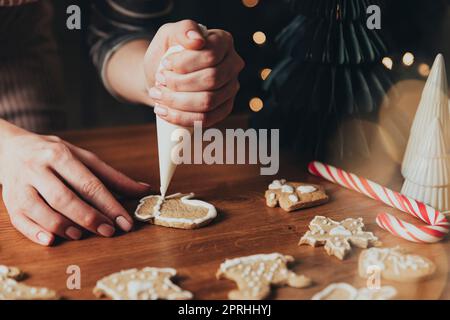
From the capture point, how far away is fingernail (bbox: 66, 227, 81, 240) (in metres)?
1.07

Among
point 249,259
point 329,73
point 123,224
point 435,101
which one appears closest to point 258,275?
point 249,259

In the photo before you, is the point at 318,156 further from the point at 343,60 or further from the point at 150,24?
the point at 150,24

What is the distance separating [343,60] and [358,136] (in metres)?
0.19

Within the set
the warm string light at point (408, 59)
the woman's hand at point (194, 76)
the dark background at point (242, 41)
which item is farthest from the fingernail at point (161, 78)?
the warm string light at point (408, 59)

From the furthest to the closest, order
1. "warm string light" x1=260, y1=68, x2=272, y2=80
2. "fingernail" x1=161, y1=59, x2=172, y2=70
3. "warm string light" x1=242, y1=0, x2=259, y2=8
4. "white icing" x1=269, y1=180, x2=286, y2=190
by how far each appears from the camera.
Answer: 1. "warm string light" x1=242, y1=0, x2=259, y2=8
2. "warm string light" x1=260, y1=68, x2=272, y2=80
3. "white icing" x1=269, y1=180, x2=286, y2=190
4. "fingernail" x1=161, y1=59, x2=172, y2=70

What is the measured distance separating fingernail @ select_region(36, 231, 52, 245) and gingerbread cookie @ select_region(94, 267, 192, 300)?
18 cm

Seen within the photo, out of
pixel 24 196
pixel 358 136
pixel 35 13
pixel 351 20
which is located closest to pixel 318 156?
pixel 358 136

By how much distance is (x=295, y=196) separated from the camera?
123cm

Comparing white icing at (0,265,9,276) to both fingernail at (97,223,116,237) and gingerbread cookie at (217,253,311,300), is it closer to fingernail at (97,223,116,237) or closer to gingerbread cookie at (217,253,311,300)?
fingernail at (97,223,116,237)

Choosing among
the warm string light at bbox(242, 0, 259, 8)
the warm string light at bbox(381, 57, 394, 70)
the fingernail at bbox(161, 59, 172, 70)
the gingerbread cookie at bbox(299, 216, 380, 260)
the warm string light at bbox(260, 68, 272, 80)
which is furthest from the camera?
the warm string light at bbox(242, 0, 259, 8)

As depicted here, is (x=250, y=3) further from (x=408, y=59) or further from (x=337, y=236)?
(x=337, y=236)

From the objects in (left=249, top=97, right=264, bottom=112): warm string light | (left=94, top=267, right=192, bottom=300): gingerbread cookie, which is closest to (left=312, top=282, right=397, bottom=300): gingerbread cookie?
(left=94, top=267, right=192, bottom=300): gingerbread cookie

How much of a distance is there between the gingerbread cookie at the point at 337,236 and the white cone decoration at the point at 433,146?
0.54 ft

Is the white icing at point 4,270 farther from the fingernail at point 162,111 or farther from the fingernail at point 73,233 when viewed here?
the fingernail at point 162,111
